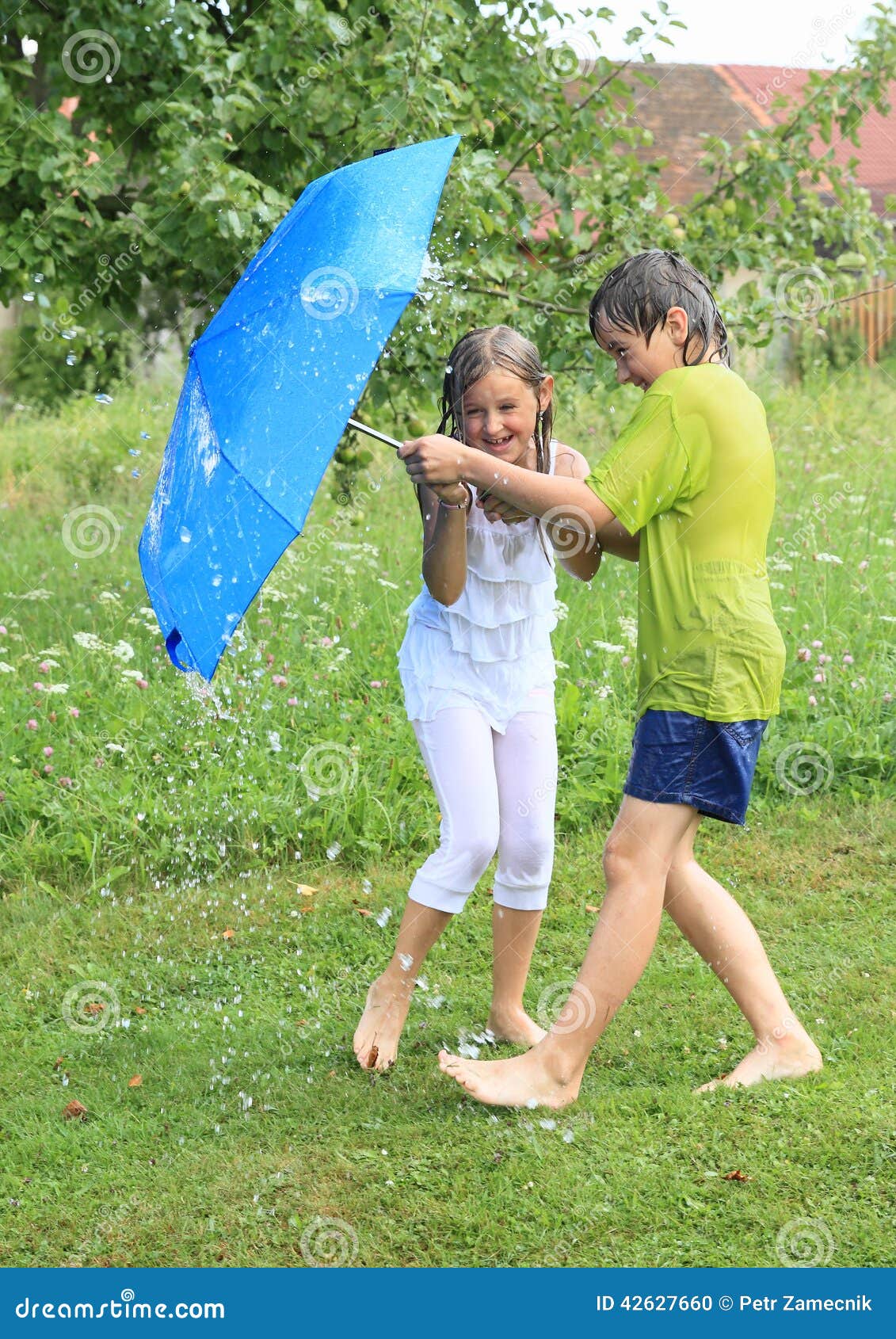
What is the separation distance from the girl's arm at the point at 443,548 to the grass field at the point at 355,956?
3.93 feet

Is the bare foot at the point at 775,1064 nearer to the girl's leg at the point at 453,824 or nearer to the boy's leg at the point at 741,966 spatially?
the boy's leg at the point at 741,966

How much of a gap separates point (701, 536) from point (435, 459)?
620 mm

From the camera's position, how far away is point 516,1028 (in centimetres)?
355

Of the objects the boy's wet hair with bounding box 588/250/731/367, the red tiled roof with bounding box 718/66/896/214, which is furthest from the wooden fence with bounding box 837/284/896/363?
the boy's wet hair with bounding box 588/250/731/367

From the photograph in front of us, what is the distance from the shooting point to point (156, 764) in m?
5.06

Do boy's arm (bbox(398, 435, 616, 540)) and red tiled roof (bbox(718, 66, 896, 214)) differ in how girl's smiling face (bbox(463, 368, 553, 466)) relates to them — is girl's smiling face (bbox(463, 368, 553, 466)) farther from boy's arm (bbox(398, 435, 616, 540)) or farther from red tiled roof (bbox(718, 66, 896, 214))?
red tiled roof (bbox(718, 66, 896, 214))

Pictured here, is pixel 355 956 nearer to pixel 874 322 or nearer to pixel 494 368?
pixel 494 368

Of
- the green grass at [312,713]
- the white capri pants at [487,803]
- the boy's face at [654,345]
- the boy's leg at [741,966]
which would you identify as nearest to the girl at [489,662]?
the white capri pants at [487,803]

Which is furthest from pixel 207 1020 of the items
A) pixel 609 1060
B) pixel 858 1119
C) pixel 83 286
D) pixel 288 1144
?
pixel 83 286

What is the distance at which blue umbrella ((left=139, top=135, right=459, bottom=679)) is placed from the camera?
2.57m

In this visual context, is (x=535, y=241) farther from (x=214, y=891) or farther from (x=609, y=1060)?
(x=609, y=1060)

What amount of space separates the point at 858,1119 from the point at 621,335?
1.77 metres

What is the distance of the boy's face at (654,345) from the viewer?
9.70 feet

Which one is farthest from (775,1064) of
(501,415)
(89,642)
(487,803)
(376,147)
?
(376,147)
